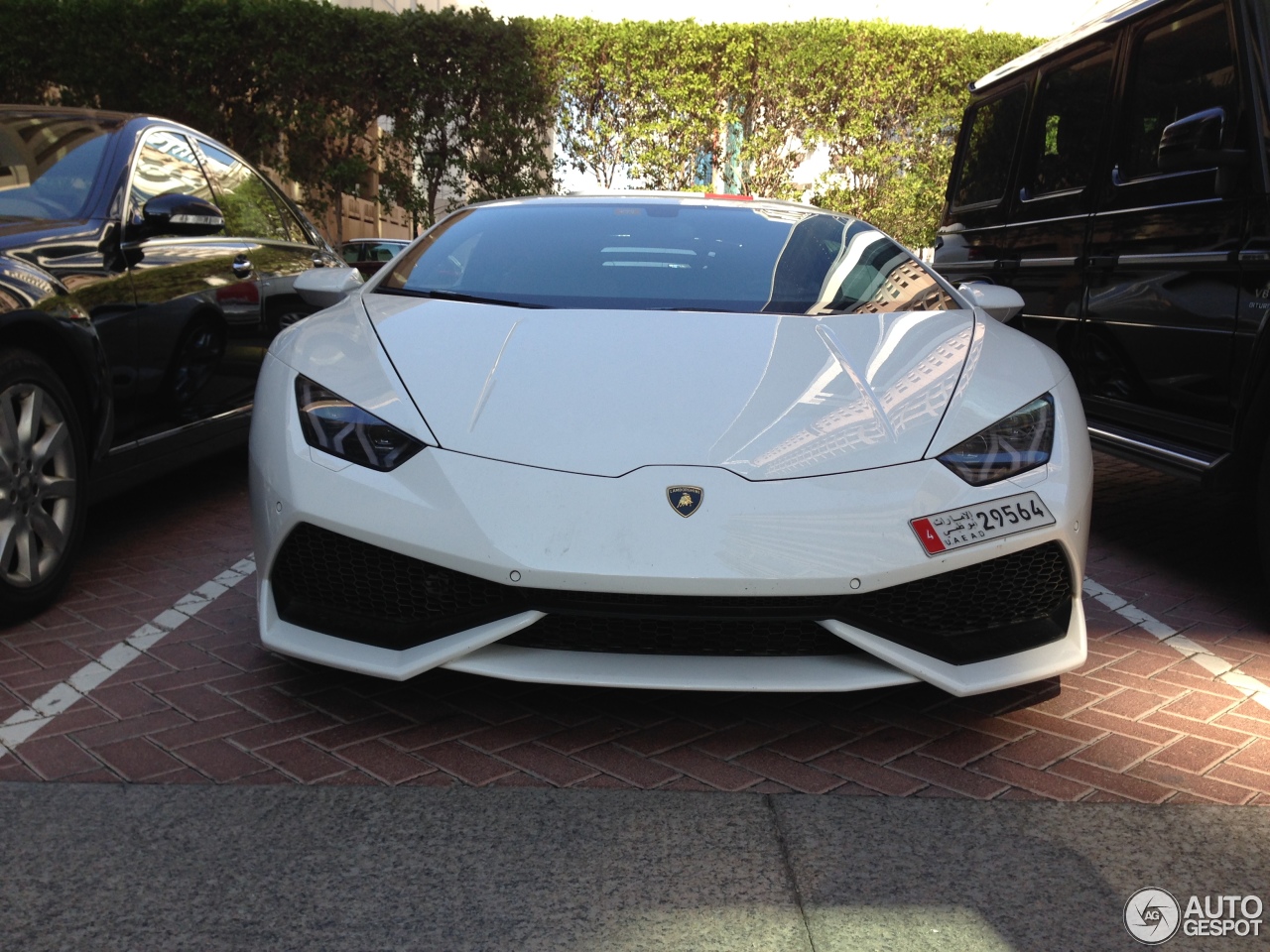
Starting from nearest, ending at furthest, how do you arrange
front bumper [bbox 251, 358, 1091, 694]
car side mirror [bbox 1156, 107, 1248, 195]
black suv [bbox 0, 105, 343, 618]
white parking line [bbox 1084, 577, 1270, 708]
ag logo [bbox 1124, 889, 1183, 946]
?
ag logo [bbox 1124, 889, 1183, 946] < front bumper [bbox 251, 358, 1091, 694] < white parking line [bbox 1084, 577, 1270, 708] < black suv [bbox 0, 105, 343, 618] < car side mirror [bbox 1156, 107, 1248, 195]

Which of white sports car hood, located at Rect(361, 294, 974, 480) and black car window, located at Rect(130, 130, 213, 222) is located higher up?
black car window, located at Rect(130, 130, 213, 222)

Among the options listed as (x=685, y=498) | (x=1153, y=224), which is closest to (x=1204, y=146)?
(x=1153, y=224)

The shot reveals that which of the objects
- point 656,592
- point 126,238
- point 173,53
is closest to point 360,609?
point 656,592

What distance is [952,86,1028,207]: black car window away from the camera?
607 centimetres

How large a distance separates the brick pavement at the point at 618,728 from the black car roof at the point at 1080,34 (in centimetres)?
260

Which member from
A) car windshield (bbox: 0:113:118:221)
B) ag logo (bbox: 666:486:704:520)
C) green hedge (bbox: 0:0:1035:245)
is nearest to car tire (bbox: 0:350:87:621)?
car windshield (bbox: 0:113:118:221)

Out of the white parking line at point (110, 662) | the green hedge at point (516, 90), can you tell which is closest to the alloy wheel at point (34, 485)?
the white parking line at point (110, 662)

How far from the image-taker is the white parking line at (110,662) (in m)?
2.78

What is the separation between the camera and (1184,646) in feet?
11.8

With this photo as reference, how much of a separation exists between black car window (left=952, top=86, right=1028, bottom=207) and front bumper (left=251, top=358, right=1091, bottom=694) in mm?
3833

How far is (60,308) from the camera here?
3557 mm

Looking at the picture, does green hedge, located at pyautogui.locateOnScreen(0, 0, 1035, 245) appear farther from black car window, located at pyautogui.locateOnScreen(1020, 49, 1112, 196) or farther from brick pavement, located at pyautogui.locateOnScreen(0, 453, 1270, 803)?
brick pavement, located at pyautogui.locateOnScreen(0, 453, 1270, 803)

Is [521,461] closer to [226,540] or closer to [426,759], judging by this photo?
[426,759]

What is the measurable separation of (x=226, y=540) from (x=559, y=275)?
1.86m
